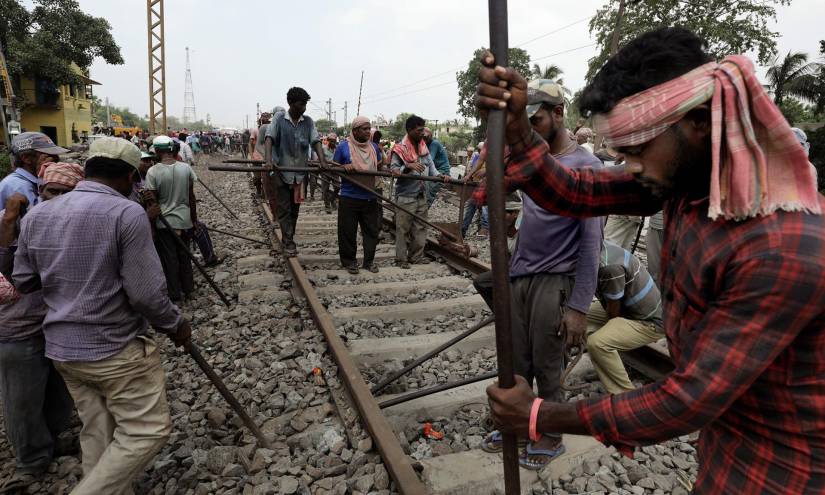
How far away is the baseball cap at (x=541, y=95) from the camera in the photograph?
2330 millimetres

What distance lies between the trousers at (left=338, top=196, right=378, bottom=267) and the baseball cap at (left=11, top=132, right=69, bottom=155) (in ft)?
10.5

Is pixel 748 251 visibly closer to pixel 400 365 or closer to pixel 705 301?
pixel 705 301

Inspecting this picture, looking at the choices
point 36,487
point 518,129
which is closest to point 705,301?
point 518,129

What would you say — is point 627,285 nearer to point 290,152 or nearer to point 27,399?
point 27,399

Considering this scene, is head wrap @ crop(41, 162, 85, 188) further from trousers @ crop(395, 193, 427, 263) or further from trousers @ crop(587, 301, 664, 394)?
trousers @ crop(395, 193, 427, 263)

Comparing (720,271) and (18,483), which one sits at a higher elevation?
(720,271)

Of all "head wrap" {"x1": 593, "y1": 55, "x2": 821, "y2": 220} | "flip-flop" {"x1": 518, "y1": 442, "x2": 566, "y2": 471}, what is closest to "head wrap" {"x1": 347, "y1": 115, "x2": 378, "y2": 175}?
"flip-flop" {"x1": 518, "y1": 442, "x2": 566, "y2": 471}

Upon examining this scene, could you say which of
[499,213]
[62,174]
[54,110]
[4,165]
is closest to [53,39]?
[54,110]

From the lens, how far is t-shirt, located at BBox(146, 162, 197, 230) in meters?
5.63

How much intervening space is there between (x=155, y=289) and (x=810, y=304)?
8.31 feet

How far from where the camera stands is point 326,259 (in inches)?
270

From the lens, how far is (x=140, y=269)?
7.72ft

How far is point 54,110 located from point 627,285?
151 ft

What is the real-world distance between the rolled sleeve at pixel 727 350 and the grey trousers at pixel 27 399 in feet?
9.95
